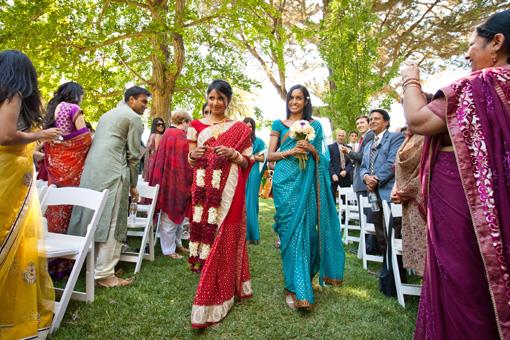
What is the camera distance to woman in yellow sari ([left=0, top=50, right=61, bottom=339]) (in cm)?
206

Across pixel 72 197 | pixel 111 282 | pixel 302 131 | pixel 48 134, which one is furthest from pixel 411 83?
pixel 111 282

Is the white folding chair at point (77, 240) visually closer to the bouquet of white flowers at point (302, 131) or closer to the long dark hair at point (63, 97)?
the long dark hair at point (63, 97)

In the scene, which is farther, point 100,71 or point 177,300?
point 100,71

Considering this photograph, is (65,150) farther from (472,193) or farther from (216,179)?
(472,193)

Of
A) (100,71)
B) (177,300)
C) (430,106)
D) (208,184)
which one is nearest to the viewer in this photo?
(430,106)

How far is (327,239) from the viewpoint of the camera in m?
3.49

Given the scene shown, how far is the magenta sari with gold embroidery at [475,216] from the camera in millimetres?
1504

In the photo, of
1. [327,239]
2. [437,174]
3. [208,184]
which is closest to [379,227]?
[327,239]

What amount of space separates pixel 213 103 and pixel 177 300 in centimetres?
191

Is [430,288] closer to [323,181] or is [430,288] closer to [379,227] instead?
[323,181]

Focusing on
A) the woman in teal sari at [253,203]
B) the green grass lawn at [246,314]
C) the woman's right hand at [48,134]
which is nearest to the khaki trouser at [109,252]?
the green grass lawn at [246,314]

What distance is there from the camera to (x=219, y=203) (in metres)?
3.04

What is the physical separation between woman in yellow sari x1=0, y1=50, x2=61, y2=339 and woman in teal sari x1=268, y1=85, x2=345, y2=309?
203 cm

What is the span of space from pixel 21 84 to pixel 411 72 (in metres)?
2.25
